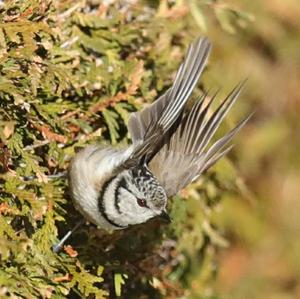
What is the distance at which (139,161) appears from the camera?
308 centimetres

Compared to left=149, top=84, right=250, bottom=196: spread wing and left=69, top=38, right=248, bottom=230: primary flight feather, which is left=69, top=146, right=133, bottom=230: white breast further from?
left=149, top=84, right=250, bottom=196: spread wing

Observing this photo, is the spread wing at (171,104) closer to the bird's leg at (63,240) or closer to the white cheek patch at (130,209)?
the white cheek patch at (130,209)

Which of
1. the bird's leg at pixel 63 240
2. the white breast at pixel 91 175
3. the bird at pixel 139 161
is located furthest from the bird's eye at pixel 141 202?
the bird's leg at pixel 63 240

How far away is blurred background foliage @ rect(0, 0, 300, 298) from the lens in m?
2.65

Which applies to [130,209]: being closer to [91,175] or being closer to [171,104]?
[91,175]

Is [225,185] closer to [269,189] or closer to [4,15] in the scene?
[4,15]

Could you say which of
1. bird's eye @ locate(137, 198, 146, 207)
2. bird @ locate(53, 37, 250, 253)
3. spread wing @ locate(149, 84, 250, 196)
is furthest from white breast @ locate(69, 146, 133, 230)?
spread wing @ locate(149, 84, 250, 196)

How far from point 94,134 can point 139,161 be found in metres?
0.17

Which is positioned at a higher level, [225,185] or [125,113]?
[125,113]

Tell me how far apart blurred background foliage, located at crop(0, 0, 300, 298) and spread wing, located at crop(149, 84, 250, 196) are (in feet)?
0.53

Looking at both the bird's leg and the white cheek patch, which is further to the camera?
the white cheek patch

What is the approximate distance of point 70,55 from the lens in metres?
2.99

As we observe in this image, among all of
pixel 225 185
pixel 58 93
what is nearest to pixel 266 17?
pixel 225 185

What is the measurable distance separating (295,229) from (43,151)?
304cm
